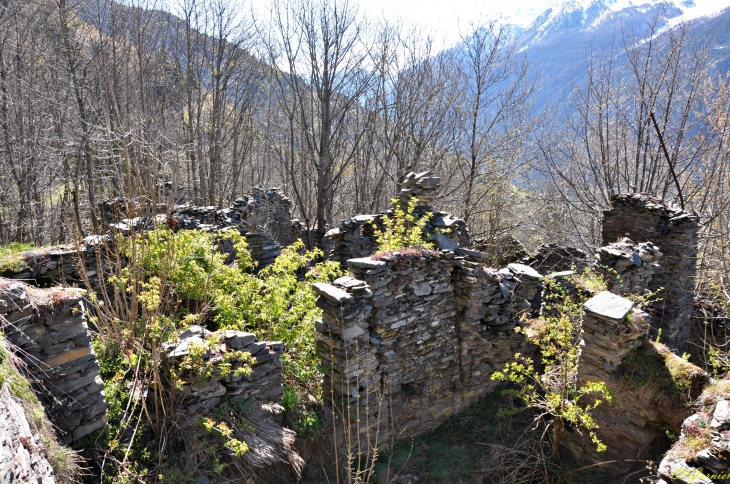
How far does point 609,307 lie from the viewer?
6.27m

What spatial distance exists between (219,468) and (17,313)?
2344mm

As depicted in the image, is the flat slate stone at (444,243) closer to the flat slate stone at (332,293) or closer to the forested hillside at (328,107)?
the flat slate stone at (332,293)

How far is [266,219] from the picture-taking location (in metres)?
12.3

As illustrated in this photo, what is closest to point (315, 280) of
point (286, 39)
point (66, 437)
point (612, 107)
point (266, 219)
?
point (66, 437)

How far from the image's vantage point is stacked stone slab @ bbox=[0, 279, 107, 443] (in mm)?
4047

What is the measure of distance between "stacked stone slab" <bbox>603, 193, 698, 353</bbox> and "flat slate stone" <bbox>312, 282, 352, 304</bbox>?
8.12 meters

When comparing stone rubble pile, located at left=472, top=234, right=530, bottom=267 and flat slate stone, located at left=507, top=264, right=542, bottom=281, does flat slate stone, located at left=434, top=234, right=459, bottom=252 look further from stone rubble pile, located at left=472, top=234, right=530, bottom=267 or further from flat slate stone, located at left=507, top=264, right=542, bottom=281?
stone rubble pile, located at left=472, top=234, right=530, bottom=267

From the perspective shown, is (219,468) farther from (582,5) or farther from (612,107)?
(582,5)

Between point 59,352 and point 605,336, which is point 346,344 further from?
point 605,336

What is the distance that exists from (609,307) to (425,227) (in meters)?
3.29

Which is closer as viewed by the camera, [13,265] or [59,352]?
[59,352]

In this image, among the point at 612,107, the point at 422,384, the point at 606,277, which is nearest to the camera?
the point at 422,384

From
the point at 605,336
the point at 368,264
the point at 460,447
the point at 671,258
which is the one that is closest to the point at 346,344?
the point at 368,264

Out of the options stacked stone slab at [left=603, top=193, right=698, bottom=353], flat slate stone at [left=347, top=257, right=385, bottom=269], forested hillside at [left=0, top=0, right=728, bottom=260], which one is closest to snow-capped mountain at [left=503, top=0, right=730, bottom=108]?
forested hillside at [left=0, top=0, right=728, bottom=260]
